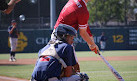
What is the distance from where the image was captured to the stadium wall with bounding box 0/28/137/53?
32094 mm

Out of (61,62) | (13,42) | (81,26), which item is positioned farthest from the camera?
(13,42)

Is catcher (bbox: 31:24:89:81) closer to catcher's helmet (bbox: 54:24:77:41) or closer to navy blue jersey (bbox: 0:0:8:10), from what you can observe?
catcher's helmet (bbox: 54:24:77:41)

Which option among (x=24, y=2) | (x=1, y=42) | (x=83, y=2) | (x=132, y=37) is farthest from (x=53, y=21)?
(x=83, y=2)

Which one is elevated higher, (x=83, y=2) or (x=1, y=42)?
(x=83, y=2)

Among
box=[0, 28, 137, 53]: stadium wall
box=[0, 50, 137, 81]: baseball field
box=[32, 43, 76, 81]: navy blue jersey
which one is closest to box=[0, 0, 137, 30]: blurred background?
box=[0, 28, 137, 53]: stadium wall

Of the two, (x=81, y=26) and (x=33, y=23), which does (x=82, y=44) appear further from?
(x=81, y=26)

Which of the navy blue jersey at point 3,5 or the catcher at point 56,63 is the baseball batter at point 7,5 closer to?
the navy blue jersey at point 3,5

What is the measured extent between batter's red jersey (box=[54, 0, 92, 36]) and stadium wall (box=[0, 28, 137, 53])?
25.2m

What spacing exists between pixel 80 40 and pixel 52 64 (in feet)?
94.2

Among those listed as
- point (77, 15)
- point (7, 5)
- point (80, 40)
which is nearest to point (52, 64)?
point (77, 15)

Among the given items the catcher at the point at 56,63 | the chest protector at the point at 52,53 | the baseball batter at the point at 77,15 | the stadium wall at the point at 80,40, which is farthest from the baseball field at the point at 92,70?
the stadium wall at the point at 80,40

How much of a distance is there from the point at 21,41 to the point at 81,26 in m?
25.4

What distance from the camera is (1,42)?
105 feet

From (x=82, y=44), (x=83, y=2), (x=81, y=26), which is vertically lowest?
A: (x=82, y=44)
